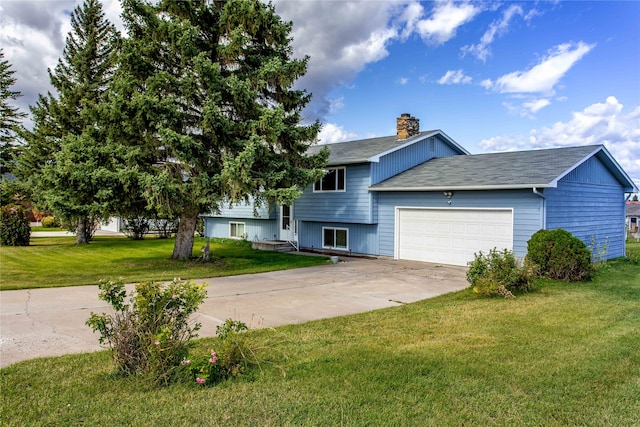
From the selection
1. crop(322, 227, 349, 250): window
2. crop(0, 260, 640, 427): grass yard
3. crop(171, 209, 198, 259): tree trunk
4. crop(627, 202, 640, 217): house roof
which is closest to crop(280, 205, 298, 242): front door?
crop(322, 227, 349, 250): window

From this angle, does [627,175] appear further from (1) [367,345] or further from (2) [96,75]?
(2) [96,75]

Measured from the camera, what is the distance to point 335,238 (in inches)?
721

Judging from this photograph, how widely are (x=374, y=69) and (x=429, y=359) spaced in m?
16.3

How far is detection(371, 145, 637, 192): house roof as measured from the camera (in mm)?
12766

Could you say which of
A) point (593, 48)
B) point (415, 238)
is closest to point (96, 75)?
point (415, 238)

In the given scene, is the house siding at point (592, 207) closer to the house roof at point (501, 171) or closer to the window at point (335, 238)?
the house roof at point (501, 171)

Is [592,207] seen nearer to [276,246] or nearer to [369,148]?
[369,148]

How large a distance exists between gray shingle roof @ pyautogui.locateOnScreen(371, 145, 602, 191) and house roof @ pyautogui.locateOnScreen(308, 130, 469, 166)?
3.76 feet

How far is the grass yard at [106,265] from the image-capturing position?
1095 centimetres

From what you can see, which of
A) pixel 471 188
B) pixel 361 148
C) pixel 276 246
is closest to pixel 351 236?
pixel 276 246

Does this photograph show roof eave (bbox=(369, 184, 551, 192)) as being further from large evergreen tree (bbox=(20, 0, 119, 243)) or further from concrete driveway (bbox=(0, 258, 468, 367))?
large evergreen tree (bbox=(20, 0, 119, 243))

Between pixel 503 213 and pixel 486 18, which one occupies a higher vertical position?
pixel 486 18

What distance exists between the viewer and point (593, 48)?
13641mm

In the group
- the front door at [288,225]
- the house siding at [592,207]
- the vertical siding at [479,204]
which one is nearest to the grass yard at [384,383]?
the vertical siding at [479,204]
